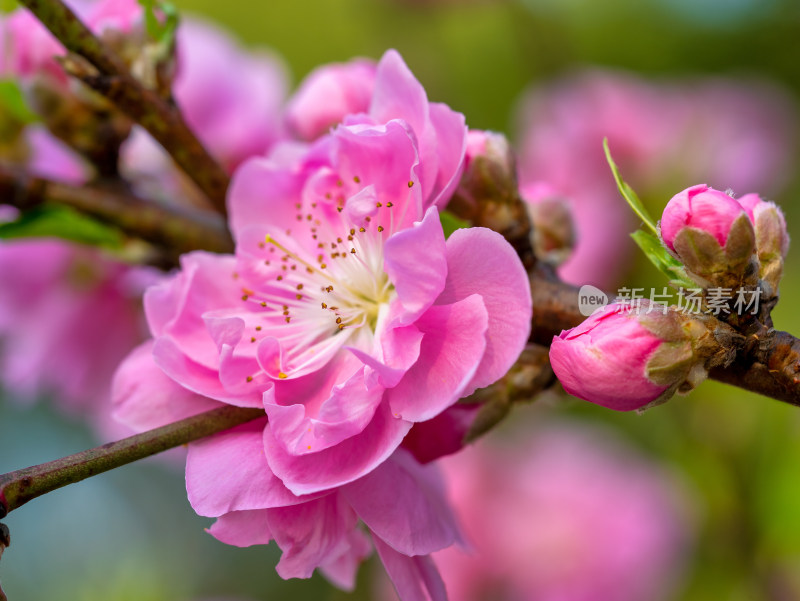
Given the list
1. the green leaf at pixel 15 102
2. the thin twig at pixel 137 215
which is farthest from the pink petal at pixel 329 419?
the green leaf at pixel 15 102

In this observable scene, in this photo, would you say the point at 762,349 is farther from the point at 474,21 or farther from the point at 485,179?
the point at 474,21

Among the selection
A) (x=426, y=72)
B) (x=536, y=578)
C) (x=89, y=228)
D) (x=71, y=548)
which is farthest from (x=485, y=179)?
(x=71, y=548)

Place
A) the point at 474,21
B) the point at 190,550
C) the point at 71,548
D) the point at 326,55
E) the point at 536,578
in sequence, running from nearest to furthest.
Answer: the point at 536,578 < the point at 71,548 < the point at 190,550 < the point at 474,21 < the point at 326,55

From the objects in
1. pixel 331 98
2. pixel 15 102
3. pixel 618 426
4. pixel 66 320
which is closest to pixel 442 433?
pixel 331 98

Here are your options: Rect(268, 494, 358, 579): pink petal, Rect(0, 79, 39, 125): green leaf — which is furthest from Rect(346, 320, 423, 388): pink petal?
Rect(0, 79, 39, 125): green leaf

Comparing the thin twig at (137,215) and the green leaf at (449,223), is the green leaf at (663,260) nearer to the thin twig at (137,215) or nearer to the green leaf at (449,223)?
the green leaf at (449,223)

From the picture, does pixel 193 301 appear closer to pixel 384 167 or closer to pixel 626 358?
pixel 384 167
